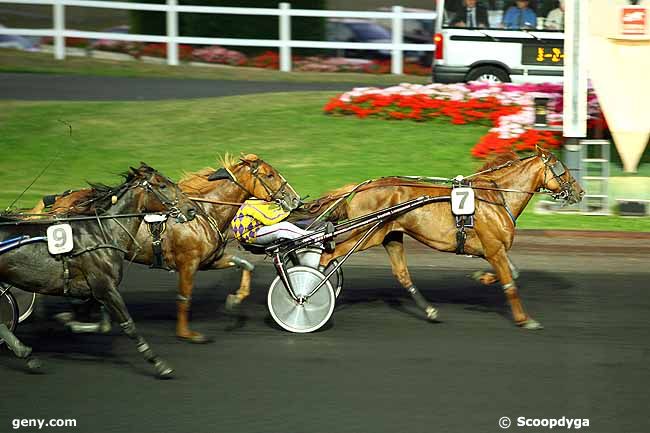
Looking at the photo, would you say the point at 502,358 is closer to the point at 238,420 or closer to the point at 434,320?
the point at 434,320

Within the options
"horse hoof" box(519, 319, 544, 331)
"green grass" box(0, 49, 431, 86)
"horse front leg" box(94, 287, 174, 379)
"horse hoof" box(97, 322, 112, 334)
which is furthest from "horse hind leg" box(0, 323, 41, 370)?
"green grass" box(0, 49, 431, 86)

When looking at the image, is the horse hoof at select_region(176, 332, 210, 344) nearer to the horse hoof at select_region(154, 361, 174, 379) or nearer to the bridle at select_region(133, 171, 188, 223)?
A: the horse hoof at select_region(154, 361, 174, 379)

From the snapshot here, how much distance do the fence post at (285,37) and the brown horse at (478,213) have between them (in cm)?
1529

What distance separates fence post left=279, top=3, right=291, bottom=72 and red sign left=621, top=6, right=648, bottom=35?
11.9m

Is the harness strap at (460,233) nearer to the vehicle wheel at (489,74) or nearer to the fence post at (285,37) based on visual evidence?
the vehicle wheel at (489,74)

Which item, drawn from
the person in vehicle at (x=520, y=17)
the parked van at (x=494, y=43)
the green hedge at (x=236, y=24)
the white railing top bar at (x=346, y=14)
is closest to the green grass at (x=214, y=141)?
the parked van at (x=494, y=43)

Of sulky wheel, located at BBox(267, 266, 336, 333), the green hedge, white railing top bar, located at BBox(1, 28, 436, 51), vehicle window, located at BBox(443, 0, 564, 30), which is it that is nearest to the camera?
sulky wheel, located at BBox(267, 266, 336, 333)

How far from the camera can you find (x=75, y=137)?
1620 centimetres

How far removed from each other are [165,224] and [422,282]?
3239 millimetres

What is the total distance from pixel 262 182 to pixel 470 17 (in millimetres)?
11687

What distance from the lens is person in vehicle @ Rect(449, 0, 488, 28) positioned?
62.4 ft

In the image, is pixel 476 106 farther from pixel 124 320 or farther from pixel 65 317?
pixel 124 320

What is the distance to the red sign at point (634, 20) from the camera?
1297 cm

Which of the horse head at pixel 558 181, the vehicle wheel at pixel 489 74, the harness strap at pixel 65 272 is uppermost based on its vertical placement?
the vehicle wheel at pixel 489 74
